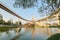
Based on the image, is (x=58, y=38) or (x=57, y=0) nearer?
(x=57, y=0)

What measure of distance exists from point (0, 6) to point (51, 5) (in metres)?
1.21

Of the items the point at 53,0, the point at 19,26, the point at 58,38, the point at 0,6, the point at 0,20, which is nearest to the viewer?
the point at 53,0

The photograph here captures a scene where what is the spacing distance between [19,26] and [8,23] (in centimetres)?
298

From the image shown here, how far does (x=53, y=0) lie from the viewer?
3367 mm

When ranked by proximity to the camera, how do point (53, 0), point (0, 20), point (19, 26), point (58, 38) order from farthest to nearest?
point (0, 20)
point (19, 26)
point (58, 38)
point (53, 0)

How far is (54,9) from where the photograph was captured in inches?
134

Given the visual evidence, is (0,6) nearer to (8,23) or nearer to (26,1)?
(26,1)

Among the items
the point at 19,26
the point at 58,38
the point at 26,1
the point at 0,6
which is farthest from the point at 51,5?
the point at 19,26

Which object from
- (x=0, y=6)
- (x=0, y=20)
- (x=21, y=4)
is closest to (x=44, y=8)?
(x=21, y=4)

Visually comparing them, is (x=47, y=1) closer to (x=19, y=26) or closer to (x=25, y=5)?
(x=25, y=5)

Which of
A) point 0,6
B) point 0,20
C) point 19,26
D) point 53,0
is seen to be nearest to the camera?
point 53,0

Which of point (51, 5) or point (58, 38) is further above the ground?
point (51, 5)

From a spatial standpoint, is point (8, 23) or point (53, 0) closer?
point (53, 0)

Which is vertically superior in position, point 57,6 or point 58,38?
point 57,6
